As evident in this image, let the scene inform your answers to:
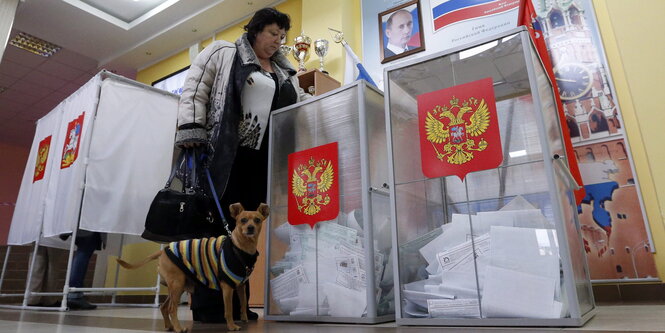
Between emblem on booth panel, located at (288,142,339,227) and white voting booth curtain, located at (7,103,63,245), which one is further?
white voting booth curtain, located at (7,103,63,245)

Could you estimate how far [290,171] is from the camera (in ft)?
5.60

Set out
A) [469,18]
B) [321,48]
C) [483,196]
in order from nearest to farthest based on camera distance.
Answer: [483,196]
[469,18]
[321,48]

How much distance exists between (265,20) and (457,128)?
1056 mm

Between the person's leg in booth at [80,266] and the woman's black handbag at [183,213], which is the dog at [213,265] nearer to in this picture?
the woman's black handbag at [183,213]

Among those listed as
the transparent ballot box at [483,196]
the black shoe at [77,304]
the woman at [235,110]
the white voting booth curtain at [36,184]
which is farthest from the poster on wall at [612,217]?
the white voting booth curtain at [36,184]

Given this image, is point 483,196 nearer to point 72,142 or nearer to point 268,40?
point 268,40

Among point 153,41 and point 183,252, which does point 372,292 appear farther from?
point 153,41

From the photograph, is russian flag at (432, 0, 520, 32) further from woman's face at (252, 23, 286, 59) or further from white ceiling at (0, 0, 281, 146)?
white ceiling at (0, 0, 281, 146)

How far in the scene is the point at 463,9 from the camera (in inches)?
120

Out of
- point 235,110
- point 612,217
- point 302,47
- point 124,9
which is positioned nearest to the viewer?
point 235,110

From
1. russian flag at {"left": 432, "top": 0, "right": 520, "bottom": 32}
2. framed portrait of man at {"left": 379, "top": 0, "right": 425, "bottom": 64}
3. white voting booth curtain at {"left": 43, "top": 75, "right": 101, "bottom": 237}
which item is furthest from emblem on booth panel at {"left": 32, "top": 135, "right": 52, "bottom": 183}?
russian flag at {"left": 432, "top": 0, "right": 520, "bottom": 32}

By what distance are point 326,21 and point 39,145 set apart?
2.57 metres

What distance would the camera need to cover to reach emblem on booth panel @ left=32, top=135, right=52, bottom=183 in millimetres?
3133

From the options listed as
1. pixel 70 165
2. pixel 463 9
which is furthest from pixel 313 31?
pixel 70 165
